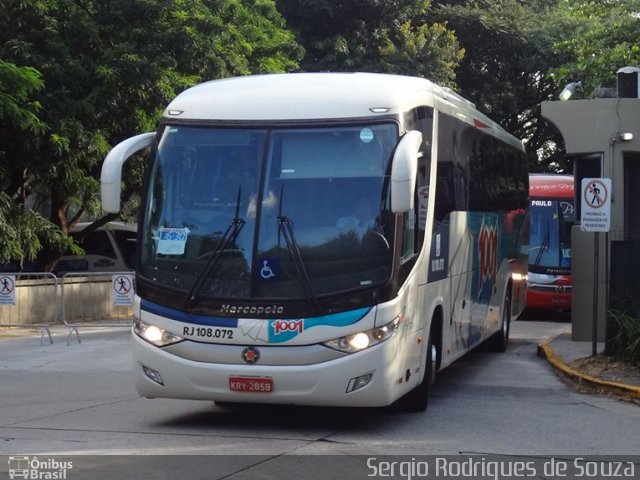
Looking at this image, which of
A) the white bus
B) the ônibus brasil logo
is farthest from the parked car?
the ônibus brasil logo

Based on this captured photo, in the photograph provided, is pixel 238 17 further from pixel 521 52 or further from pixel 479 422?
pixel 479 422

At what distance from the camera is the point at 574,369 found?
14758 millimetres

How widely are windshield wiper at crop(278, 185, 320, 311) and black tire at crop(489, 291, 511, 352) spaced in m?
8.97

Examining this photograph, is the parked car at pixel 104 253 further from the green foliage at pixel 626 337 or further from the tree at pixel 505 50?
the green foliage at pixel 626 337

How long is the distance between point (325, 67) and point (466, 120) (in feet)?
73.2

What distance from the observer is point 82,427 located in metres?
10.1

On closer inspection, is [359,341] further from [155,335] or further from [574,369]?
[574,369]

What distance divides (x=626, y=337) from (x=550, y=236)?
1231cm

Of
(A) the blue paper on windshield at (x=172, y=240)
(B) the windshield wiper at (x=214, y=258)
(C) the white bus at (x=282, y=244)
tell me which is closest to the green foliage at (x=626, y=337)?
(C) the white bus at (x=282, y=244)

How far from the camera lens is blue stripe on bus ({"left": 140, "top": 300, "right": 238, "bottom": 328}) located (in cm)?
952

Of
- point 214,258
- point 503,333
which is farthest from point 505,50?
point 214,258

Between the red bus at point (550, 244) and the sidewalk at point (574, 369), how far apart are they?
601cm

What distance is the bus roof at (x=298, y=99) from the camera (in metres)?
9.99

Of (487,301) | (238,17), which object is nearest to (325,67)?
(238,17)
